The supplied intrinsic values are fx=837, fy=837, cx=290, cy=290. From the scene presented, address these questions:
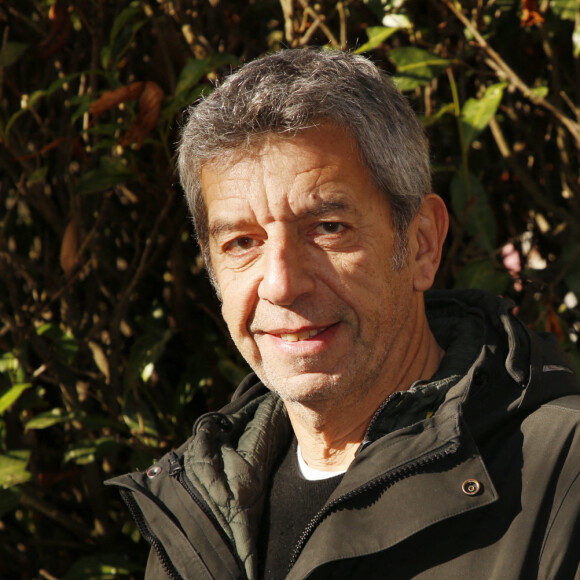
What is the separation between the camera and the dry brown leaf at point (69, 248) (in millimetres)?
2791

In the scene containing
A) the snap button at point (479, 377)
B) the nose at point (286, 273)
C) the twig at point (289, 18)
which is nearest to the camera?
the snap button at point (479, 377)

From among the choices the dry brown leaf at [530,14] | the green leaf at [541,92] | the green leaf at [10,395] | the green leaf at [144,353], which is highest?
the dry brown leaf at [530,14]

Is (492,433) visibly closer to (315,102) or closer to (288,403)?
(288,403)

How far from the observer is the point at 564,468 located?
1.48m

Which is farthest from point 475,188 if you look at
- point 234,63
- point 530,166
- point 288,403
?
point 288,403

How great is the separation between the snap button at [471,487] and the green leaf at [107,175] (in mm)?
1596

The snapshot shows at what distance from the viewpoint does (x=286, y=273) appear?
1.75 metres

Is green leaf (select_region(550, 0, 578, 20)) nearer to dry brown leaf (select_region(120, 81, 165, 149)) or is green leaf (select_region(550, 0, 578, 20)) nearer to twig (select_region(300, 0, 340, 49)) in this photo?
twig (select_region(300, 0, 340, 49))

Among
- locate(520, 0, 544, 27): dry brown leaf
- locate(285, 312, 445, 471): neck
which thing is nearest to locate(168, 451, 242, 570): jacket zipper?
locate(285, 312, 445, 471): neck

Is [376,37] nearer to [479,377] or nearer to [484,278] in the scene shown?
[484,278]

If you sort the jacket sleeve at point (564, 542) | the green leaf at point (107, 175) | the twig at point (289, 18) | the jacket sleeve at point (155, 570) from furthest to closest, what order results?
the twig at point (289, 18) < the green leaf at point (107, 175) < the jacket sleeve at point (155, 570) < the jacket sleeve at point (564, 542)

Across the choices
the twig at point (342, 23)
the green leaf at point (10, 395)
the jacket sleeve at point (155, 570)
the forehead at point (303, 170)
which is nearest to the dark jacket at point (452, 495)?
the jacket sleeve at point (155, 570)

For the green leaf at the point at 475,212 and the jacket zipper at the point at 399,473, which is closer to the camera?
the jacket zipper at the point at 399,473

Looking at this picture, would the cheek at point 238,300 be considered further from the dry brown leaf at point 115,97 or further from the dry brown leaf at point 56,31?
the dry brown leaf at point 56,31
